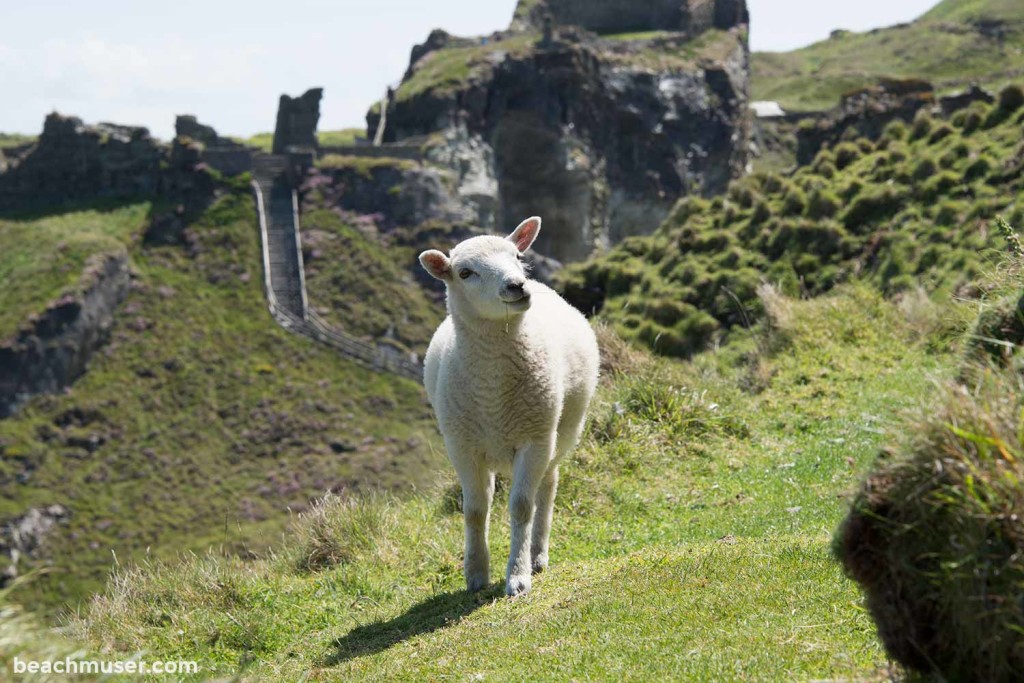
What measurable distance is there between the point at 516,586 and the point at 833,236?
20323mm

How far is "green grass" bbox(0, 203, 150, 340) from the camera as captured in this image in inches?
2438

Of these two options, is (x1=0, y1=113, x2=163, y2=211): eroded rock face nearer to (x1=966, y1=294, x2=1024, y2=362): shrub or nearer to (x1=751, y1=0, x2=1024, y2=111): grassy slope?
(x1=751, y1=0, x2=1024, y2=111): grassy slope

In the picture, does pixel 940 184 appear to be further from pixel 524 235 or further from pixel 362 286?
pixel 362 286

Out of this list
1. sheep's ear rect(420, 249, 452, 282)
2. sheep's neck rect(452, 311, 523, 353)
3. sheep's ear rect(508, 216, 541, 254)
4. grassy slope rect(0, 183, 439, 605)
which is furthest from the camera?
grassy slope rect(0, 183, 439, 605)

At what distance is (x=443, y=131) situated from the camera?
85750mm

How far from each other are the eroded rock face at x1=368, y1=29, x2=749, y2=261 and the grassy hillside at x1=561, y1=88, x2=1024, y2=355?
5085 centimetres

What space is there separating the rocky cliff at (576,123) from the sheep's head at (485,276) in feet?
240

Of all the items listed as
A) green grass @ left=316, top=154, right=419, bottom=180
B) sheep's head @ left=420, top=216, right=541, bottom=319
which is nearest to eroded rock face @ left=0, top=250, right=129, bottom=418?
green grass @ left=316, top=154, right=419, bottom=180

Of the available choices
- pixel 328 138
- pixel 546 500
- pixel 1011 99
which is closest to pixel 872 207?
pixel 1011 99

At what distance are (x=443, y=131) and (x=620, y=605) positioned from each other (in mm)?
80386

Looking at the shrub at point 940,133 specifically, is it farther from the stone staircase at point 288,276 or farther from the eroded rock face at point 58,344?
the eroded rock face at point 58,344

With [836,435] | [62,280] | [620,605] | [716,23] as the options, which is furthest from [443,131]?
[620,605]

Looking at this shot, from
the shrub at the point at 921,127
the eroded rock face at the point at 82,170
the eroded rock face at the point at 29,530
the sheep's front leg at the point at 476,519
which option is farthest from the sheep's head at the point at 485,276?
the eroded rock face at the point at 82,170

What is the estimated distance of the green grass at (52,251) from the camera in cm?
6194
